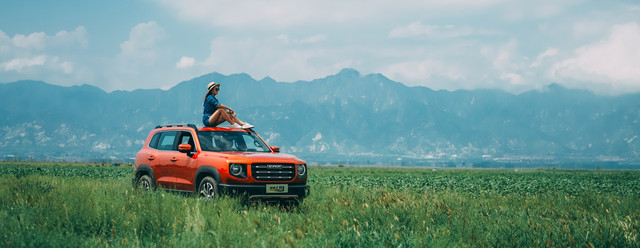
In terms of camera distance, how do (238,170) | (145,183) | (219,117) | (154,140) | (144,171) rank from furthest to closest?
(154,140) → (144,171) → (145,183) → (219,117) → (238,170)

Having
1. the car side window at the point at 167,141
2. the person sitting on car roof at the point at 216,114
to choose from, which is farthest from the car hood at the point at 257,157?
the car side window at the point at 167,141

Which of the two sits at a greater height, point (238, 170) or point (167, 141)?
point (167, 141)

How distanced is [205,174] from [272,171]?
1.57m

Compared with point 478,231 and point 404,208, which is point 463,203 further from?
point 478,231

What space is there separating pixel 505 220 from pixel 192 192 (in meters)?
6.92

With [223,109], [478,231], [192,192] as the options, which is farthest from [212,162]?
[478,231]

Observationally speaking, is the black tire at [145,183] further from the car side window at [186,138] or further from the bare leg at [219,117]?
the bare leg at [219,117]

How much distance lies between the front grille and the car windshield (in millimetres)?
1364

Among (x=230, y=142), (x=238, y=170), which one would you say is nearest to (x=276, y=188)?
(x=238, y=170)

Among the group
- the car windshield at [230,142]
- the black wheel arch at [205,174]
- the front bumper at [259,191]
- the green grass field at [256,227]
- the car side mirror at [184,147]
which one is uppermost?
the car windshield at [230,142]

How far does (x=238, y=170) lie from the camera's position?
468 inches

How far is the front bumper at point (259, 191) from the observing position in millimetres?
11703

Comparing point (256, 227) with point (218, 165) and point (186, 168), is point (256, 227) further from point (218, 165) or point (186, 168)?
point (186, 168)

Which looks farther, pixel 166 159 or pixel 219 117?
pixel 219 117
